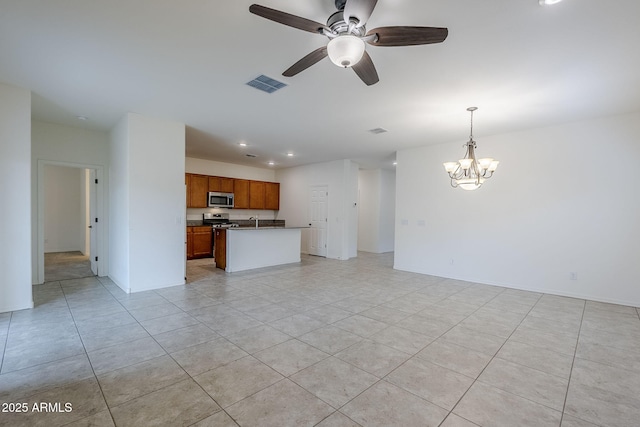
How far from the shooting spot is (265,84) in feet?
10.9

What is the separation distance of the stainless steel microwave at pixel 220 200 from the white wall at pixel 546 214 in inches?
212

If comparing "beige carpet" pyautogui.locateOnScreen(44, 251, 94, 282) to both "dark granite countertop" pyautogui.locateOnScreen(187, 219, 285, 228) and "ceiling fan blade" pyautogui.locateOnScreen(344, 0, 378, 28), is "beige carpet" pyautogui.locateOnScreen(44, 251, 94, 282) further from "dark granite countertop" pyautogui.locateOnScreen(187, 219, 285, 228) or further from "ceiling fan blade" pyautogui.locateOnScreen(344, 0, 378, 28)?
"ceiling fan blade" pyautogui.locateOnScreen(344, 0, 378, 28)

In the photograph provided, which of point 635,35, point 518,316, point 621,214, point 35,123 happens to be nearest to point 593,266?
point 621,214

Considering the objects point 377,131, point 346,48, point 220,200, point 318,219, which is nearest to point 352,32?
point 346,48

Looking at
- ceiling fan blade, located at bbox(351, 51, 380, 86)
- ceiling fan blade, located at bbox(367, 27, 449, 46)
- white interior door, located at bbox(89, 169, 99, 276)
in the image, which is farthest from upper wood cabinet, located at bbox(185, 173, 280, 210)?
ceiling fan blade, located at bbox(367, 27, 449, 46)

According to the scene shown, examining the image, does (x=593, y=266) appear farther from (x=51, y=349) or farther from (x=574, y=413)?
(x=51, y=349)

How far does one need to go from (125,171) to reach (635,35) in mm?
6124

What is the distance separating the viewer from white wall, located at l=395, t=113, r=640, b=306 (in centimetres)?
416

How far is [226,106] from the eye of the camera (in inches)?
158

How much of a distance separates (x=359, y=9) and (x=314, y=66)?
4.13ft

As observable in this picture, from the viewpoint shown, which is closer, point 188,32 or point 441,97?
point 188,32

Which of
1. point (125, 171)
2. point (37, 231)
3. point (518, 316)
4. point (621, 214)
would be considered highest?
point (125, 171)

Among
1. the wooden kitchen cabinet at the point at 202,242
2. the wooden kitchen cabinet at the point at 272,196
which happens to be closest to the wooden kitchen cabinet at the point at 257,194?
the wooden kitchen cabinet at the point at 272,196

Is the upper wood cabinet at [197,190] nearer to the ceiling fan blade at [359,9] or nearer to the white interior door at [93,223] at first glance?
the white interior door at [93,223]
